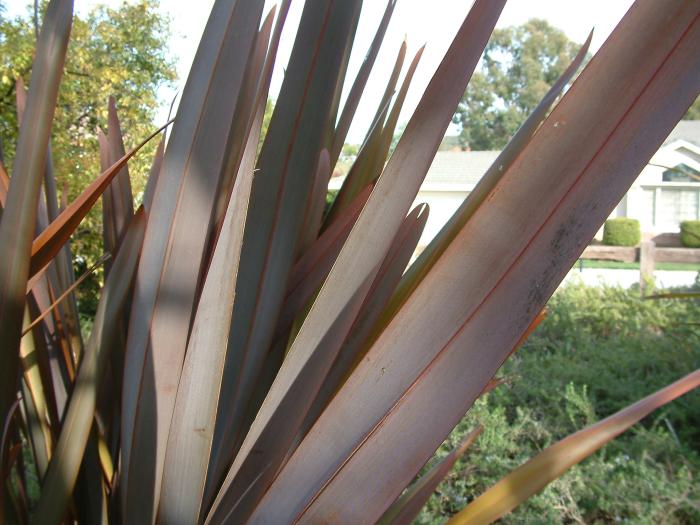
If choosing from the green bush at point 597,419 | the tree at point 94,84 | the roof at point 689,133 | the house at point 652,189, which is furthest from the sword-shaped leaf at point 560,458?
the roof at point 689,133

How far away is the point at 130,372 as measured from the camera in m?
0.61

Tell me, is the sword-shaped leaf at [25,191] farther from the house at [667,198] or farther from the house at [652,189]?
the house at [667,198]

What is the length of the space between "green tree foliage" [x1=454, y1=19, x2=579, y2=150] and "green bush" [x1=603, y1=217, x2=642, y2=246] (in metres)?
21.7

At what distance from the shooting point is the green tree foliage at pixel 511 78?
43.3 meters

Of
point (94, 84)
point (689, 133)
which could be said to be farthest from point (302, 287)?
point (689, 133)

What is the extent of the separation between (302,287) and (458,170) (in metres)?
22.6

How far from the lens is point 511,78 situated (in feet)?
144

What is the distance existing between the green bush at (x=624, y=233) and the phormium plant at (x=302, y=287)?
74.8 ft

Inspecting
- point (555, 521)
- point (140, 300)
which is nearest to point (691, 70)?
point (140, 300)

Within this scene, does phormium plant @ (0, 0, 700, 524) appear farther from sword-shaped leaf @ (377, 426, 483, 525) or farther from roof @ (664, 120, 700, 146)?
roof @ (664, 120, 700, 146)

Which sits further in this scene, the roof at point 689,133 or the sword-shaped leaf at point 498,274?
the roof at point 689,133

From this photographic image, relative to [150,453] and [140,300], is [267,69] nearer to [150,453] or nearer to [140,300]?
[140,300]

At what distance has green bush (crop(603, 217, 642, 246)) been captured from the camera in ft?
71.9

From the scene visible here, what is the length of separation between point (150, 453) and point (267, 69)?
0.39m
